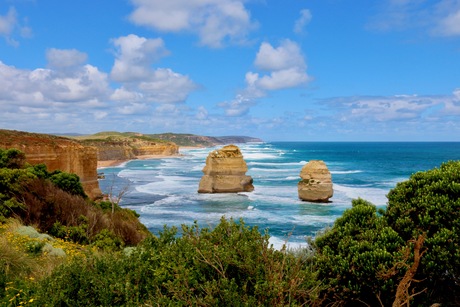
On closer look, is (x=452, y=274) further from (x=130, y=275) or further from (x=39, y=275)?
(x=39, y=275)

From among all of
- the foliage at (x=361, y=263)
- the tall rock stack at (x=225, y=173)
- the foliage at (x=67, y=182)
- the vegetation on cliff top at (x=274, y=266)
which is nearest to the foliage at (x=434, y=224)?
the vegetation on cliff top at (x=274, y=266)

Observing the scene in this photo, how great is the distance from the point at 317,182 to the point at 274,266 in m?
38.4

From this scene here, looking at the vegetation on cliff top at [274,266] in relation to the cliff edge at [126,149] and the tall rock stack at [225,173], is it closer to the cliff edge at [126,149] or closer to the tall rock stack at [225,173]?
the tall rock stack at [225,173]

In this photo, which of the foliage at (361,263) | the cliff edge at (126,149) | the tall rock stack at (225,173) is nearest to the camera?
the foliage at (361,263)

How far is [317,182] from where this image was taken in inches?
1697

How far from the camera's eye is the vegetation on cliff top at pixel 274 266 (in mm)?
5656

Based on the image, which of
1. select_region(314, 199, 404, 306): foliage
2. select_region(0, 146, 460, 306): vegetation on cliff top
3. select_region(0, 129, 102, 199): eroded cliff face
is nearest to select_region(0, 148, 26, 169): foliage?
select_region(0, 129, 102, 199): eroded cliff face

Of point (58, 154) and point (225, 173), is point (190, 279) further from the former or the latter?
point (225, 173)

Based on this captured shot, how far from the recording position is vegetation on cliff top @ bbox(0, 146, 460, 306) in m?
5.66

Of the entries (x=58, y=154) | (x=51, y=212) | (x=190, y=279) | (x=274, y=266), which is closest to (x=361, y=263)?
(x=274, y=266)

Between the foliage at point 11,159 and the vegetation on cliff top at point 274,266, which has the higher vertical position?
the foliage at point 11,159

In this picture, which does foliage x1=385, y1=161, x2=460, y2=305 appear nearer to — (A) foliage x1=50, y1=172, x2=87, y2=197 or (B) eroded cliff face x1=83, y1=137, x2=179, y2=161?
(A) foliage x1=50, y1=172, x2=87, y2=197

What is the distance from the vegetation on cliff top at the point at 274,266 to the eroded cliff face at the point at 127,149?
10049 cm

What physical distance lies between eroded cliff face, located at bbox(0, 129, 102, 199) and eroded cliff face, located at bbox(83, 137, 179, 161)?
68716 millimetres
